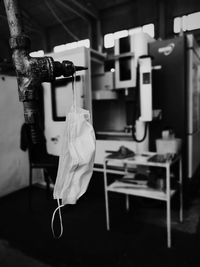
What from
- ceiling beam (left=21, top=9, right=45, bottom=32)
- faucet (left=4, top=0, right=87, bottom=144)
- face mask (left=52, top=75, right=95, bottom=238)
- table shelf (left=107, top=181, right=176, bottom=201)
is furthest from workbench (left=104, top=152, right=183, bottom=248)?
ceiling beam (left=21, top=9, right=45, bottom=32)

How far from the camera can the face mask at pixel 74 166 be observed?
2.17ft

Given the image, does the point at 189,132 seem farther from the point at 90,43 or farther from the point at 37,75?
the point at 90,43

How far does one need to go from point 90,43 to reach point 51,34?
112 cm

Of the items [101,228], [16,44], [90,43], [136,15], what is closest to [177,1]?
[136,15]

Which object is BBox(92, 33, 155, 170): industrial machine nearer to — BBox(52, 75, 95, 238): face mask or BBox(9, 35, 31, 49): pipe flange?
BBox(52, 75, 95, 238): face mask

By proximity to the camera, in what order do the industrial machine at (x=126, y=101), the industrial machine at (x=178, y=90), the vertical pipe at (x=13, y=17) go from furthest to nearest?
the industrial machine at (x=178, y=90), the industrial machine at (x=126, y=101), the vertical pipe at (x=13, y=17)

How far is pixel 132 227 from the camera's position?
213 centimetres

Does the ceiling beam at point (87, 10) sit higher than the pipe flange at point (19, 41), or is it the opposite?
the ceiling beam at point (87, 10)

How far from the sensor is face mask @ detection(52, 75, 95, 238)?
661mm

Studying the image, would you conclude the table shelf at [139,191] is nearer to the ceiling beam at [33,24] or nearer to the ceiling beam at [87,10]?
the ceiling beam at [87,10]

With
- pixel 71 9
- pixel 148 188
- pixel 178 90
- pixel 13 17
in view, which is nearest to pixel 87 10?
pixel 71 9

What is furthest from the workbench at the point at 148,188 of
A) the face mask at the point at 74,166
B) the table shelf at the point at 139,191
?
the face mask at the point at 74,166

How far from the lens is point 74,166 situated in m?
0.65

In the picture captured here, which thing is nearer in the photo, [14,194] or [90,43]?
[14,194]
